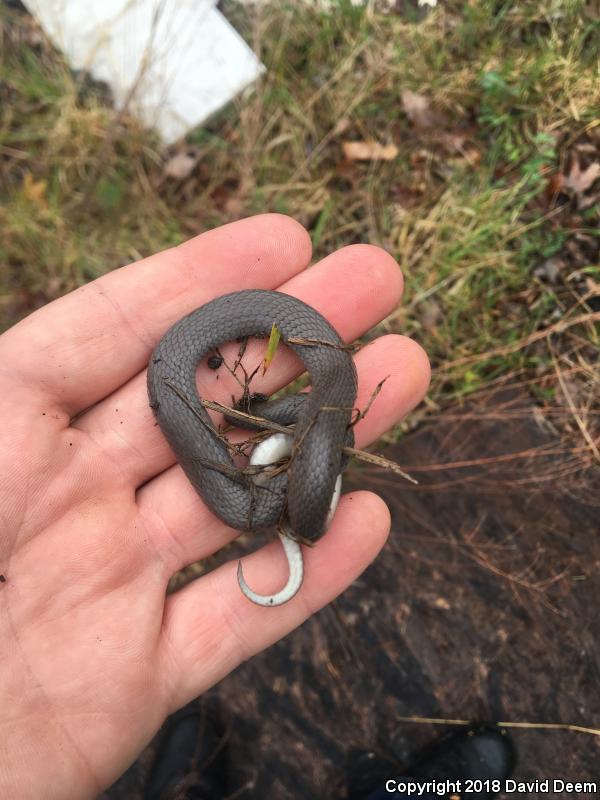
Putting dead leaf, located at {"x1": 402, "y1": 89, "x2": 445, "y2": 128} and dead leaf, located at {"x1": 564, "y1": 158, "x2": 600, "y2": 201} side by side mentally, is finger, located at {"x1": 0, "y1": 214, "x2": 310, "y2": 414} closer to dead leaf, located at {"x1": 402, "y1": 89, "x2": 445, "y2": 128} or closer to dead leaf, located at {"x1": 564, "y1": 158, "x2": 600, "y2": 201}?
dead leaf, located at {"x1": 402, "y1": 89, "x2": 445, "y2": 128}

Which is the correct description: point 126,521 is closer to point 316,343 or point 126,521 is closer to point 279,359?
point 279,359

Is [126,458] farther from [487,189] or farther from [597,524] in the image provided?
[487,189]

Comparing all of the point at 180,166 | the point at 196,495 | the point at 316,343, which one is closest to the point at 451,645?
the point at 196,495

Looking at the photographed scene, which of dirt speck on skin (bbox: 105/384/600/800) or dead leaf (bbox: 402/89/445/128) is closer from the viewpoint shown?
dirt speck on skin (bbox: 105/384/600/800)

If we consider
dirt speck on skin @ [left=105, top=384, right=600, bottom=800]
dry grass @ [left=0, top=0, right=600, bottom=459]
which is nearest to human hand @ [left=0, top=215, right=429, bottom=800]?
dirt speck on skin @ [left=105, top=384, right=600, bottom=800]

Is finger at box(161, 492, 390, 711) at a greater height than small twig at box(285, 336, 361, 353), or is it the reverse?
small twig at box(285, 336, 361, 353)
